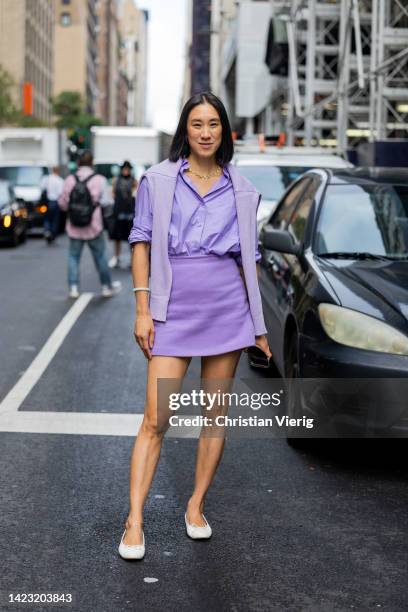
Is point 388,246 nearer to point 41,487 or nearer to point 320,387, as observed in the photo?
point 320,387

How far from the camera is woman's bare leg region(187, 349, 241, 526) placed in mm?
4484

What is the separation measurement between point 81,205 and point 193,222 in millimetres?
9463

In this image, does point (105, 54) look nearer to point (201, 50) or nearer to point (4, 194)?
point (201, 50)

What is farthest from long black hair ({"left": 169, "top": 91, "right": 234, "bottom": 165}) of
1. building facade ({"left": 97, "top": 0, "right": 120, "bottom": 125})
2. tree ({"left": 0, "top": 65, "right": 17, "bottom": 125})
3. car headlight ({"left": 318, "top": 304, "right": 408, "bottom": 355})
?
building facade ({"left": 97, "top": 0, "right": 120, "bottom": 125})

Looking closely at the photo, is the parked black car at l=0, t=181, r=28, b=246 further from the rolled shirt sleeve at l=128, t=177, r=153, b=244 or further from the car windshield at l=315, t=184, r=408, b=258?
the rolled shirt sleeve at l=128, t=177, r=153, b=244

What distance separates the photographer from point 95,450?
6164 mm

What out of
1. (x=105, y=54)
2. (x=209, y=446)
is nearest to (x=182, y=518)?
(x=209, y=446)

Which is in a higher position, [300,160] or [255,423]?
[300,160]

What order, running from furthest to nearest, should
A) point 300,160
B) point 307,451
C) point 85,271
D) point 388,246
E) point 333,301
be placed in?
point 85,271 < point 300,160 < point 388,246 < point 307,451 < point 333,301

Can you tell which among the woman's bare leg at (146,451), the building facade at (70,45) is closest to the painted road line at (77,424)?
the woman's bare leg at (146,451)

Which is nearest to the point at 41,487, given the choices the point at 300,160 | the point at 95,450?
the point at 95,450

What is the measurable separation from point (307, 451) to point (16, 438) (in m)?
1.70

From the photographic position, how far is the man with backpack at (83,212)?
13.6 meters

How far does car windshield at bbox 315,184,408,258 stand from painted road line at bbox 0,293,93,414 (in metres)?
2.36
